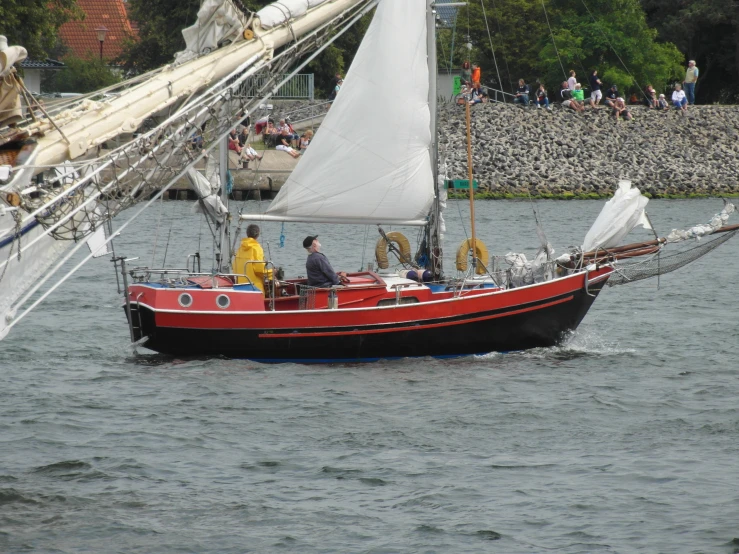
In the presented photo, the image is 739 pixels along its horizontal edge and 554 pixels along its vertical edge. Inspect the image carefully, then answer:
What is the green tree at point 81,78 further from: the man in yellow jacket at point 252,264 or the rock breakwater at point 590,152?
the man in yellow jacket at point 252,264

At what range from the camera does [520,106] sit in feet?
222

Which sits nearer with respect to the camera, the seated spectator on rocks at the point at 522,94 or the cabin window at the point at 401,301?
the cabin window at the point at 401,301

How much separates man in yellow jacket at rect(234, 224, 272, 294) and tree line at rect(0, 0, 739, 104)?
41.0m

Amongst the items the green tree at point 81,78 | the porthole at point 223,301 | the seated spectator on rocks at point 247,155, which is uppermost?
the green tree at point 81,78

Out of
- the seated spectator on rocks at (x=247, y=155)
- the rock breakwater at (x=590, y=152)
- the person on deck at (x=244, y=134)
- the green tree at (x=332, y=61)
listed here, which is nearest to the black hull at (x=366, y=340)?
the person on deck at (x=244, y=134)

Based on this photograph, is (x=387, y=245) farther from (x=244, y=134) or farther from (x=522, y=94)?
(x=522, y=94)

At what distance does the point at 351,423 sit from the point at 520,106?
1921 inches

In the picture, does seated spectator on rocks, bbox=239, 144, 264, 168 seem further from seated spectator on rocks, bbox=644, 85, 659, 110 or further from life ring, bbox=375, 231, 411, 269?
seated spectator on rocks, bbox=644, 85, 659, 110

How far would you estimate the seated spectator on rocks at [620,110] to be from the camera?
6775 centimetres

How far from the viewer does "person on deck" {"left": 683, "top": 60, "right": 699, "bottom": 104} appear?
69.1 m

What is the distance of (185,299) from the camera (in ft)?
75.9

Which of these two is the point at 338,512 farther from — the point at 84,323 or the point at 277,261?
the point at 277,261

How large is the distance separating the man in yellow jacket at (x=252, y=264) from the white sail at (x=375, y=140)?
77cm

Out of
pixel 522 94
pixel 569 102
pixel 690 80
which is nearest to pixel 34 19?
pixel 522 94
